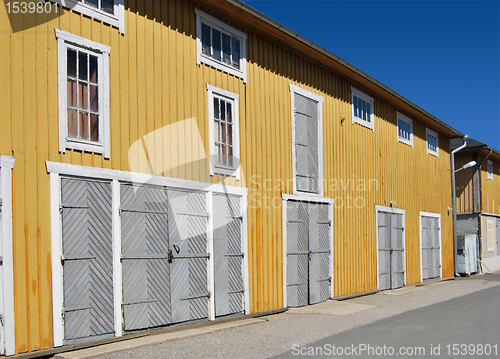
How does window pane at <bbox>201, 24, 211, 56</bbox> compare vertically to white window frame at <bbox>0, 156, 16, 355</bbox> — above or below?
above

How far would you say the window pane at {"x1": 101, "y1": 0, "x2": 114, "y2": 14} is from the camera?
312 inches

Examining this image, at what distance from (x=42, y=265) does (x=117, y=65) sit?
3.27 m

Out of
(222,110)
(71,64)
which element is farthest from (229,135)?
(71,64)

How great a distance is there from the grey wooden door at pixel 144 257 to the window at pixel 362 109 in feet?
26.2

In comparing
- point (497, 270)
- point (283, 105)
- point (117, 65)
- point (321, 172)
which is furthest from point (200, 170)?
point (497, 270)

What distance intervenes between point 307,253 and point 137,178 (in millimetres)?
5403

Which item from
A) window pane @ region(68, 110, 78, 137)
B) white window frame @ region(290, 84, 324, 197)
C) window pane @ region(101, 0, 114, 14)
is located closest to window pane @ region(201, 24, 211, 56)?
window pane @ region(101, 0, 114, 14)

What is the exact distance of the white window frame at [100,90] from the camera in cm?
719

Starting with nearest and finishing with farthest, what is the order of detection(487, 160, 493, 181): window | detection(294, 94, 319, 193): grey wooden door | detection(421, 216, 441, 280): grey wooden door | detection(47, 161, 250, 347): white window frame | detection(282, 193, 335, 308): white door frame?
detection(47, 161, 250, 347): white window frame
detection(282, 193, 335, 308): white door frame
detection(294, 94, 319, 193): grey wooden door
detection(421, 216, 441, 280): grey wooden door
detection(487, 160, 493, 181): window

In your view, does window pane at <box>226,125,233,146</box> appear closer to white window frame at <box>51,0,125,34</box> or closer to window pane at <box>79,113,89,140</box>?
white window frame at <box>51,0,125,34</box>

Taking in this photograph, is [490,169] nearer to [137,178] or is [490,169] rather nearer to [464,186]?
[464,186]

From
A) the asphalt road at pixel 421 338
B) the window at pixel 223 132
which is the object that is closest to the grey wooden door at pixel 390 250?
the asphalt road at pixel 421 338

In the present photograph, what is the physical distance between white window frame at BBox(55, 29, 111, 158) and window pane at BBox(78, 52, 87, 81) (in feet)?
0.30

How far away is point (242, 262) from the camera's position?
10.2 metres
